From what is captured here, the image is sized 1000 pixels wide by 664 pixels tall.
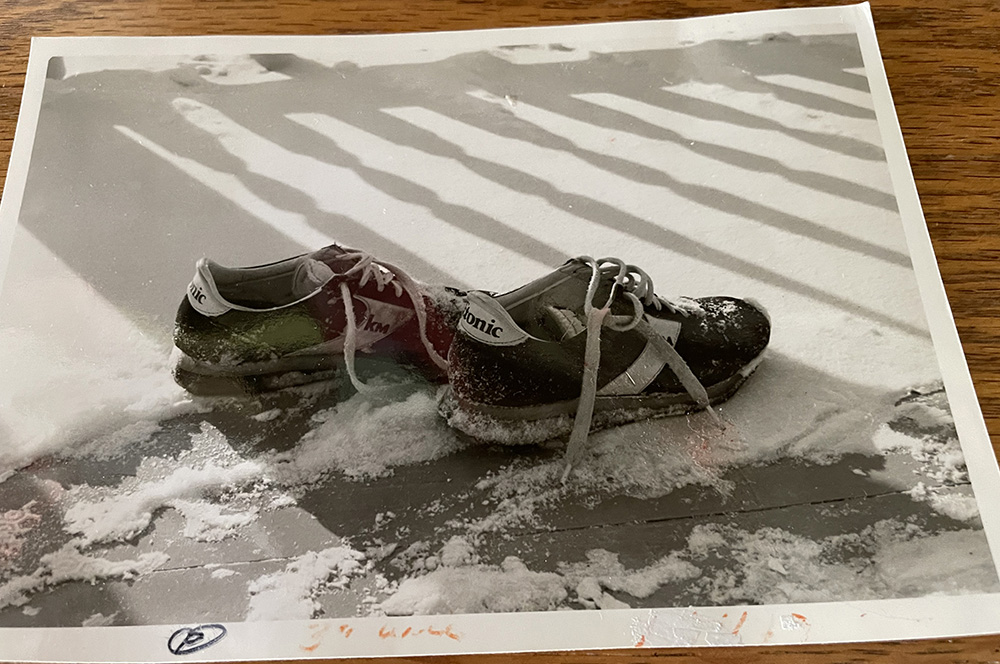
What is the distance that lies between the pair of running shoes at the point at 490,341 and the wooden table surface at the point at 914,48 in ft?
0.42

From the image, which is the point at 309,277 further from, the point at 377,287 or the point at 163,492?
the point at 163,492

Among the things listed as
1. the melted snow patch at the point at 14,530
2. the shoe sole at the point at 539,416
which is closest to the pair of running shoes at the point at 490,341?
the shoe sole at the point at 539,416

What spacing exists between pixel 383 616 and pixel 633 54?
0.40 m

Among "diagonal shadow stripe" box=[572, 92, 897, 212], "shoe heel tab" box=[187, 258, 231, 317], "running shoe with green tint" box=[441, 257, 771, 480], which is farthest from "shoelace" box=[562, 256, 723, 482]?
"shoe heel tab" box=[187, 258, 231, 317]

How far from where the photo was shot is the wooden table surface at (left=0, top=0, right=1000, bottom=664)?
462mm

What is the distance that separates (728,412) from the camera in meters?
Result: 0.43

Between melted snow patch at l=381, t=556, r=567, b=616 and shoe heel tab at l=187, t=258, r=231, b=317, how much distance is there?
193mm

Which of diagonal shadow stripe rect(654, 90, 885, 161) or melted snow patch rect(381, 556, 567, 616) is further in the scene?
diagonal shadow stripe rect(654, 90, 885, 161)

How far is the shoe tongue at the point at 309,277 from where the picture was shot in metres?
0.46

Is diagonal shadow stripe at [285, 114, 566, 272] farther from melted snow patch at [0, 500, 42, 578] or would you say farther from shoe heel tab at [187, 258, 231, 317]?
melted snow patch at [0, 500, 42, 578]

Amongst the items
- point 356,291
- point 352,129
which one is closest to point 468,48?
point 352,129

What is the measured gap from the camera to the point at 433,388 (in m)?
0.44

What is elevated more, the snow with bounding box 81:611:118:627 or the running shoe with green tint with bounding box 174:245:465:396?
the running shoe with green tint with bounding box 174:245:465:396

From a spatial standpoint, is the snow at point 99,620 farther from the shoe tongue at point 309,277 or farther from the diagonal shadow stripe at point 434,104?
the diagonal shadow stripe at point 434,104
